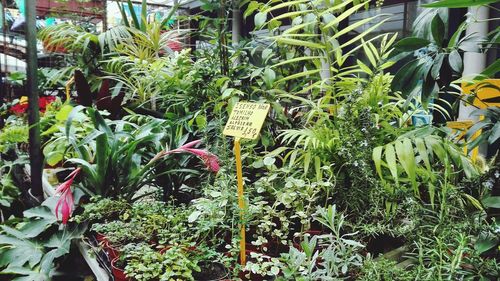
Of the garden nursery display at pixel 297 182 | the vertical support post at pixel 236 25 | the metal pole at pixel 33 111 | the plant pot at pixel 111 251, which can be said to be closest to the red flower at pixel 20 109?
the garden nursery display at pixel 297 182

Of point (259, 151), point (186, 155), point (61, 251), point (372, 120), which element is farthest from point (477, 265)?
point (61, 251)

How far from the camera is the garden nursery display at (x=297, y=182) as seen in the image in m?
1.10

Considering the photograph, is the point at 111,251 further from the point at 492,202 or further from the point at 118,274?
the point at 492,202

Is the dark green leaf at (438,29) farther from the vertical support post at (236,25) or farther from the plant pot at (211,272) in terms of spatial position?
the vertical support post at (236,25)

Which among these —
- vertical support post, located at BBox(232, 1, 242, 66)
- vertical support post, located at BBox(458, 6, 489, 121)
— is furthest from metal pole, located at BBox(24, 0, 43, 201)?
vertical support post, located at BBox(458, 6, 489, 121)

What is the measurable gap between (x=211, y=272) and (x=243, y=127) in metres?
0.43

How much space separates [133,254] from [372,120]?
84 centimetres

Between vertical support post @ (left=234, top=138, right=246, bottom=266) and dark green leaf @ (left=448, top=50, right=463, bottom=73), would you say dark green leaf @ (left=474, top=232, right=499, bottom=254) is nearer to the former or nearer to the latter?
dark green leaf @ (left=448, top=50, right=463, bottom=73)

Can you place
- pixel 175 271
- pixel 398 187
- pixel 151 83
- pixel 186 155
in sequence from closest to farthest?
pixel 175 271 → pixel 398 187 → pixel 186 155 → pixel 151 83

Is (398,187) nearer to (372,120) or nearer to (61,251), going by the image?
(372,120)

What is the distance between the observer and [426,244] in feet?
3.53

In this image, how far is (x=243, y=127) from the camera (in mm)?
1200

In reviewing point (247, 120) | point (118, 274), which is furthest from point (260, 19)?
point (118, 274)

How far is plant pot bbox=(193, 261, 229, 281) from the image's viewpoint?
1181 mm
